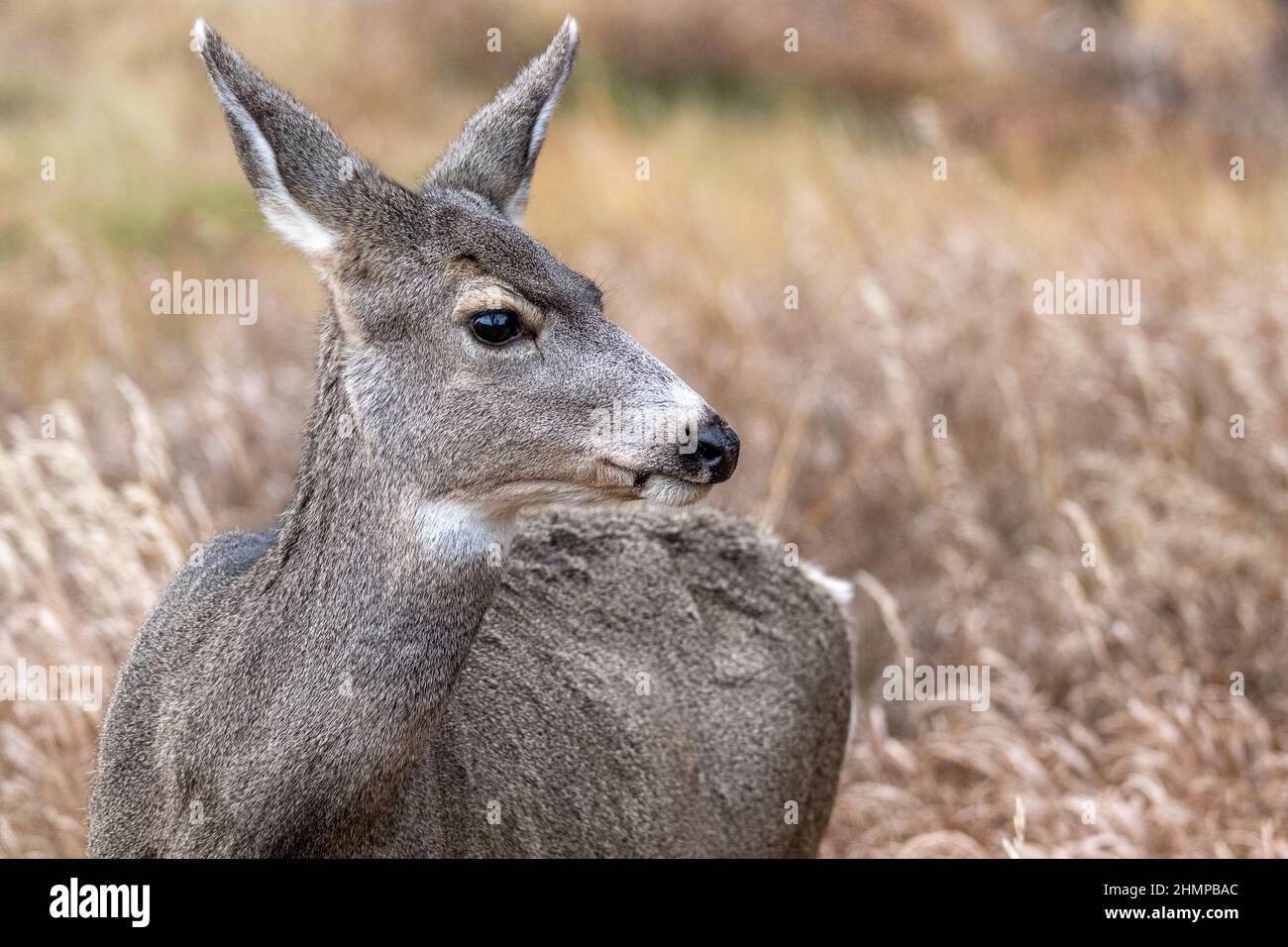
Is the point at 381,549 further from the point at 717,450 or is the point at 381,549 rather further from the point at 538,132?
the point at 538,132

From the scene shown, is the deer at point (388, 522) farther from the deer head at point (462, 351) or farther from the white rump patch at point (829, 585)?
the white rump patch at point (829, 585)

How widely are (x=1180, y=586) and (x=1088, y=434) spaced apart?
1742mm

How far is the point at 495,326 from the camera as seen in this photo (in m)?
4.31

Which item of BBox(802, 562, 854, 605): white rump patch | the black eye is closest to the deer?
the black eye

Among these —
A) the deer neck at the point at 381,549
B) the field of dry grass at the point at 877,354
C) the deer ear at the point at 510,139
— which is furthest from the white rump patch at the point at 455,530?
the field of dry grass at the point at 877,354

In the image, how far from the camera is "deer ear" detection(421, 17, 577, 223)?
4.90 m

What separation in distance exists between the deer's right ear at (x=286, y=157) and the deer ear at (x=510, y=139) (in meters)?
0.49

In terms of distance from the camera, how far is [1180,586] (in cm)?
755

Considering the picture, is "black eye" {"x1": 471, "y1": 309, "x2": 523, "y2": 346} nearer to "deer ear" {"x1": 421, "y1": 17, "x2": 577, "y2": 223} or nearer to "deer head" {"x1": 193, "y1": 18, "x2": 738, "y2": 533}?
"deer head" {"x1": 193, "y1": 18, "x2": 738, "y2": 533}

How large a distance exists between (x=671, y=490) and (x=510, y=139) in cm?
136

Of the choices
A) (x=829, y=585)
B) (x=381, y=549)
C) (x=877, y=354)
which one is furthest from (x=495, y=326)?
(x=877, y=354)

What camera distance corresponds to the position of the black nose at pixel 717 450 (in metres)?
A: 4.15

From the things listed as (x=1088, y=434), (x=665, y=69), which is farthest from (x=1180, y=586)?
(x=665, y=69)
